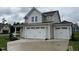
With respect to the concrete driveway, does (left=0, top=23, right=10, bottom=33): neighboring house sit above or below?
above

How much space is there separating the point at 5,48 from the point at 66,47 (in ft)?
3.47

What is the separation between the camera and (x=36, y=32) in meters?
3.46

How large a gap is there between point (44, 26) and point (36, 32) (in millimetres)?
200

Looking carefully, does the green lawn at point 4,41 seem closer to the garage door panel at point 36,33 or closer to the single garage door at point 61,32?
the garage door panel at point 36,33

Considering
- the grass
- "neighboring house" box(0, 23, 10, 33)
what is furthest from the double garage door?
"neighboring house" box(0, 23, 10, 33)

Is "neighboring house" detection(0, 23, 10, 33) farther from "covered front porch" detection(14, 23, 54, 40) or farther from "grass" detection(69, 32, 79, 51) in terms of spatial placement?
"grass" detection(69, 32, 79, 51)

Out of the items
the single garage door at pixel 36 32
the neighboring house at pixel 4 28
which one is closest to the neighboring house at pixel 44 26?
the single garage door at pixel 36 32

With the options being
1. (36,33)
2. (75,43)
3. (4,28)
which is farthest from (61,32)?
(4,28)

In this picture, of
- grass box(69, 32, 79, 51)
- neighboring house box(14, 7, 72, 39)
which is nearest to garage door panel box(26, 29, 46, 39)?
neighboring house box(14, 7, 72, 39)

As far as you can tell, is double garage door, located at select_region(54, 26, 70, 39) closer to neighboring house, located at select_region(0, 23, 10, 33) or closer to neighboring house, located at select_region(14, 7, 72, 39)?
neighboring house, located at select_region(14, 7, 72, 39)

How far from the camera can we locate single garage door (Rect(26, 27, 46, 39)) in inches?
134

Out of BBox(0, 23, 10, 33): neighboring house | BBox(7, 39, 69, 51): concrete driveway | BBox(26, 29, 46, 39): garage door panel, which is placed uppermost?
BBox(0, 23, 10, 33): neighboring house

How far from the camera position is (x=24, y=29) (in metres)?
3.41
